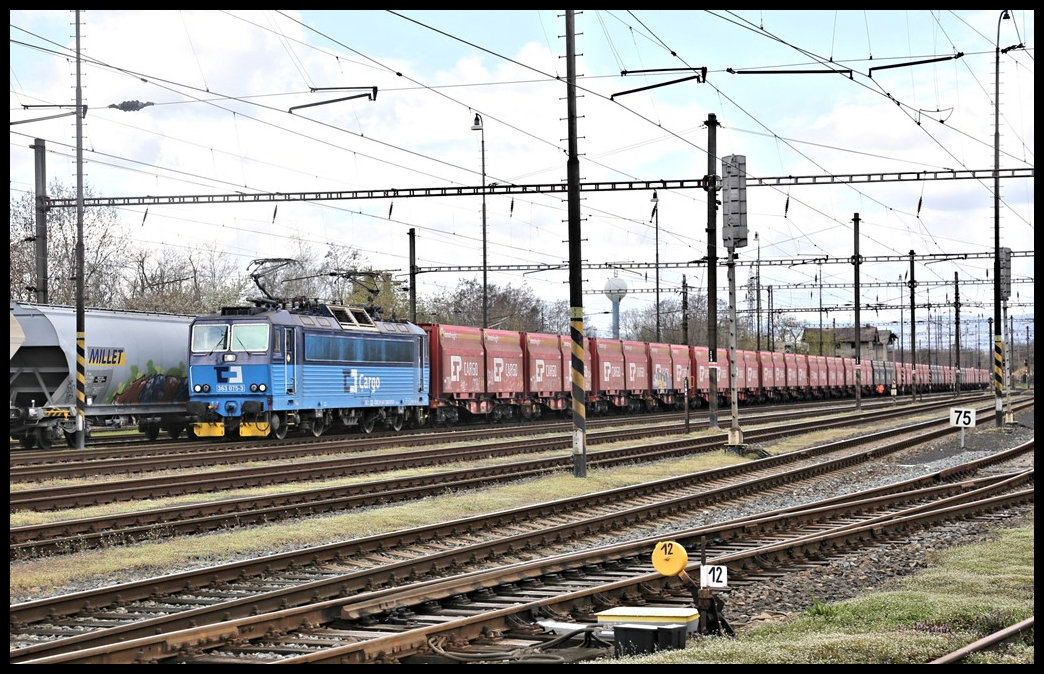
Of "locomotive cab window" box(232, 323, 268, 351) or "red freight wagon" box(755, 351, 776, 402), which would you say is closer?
"locomotive cab window" box(232, 323, 268, 351)

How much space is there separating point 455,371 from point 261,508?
2386 centimetres

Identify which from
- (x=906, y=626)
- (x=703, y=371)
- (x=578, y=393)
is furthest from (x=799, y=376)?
(x=906, y=626)

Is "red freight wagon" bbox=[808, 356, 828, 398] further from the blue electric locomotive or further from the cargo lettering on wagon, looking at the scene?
the cargo lettering on wagon

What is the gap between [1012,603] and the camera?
1045 cm

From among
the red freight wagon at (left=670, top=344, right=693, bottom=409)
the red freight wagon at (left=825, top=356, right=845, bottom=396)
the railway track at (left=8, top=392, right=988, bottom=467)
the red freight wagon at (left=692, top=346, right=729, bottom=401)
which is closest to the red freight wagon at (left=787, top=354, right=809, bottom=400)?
the red freight wagon at (left=825, top=356, right=845, bottom=396)

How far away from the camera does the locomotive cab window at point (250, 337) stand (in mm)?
29766

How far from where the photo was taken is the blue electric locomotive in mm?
29812

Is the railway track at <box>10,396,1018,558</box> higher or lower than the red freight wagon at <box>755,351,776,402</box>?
lower

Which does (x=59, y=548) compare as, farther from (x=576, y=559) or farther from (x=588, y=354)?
(x=588, y=354)

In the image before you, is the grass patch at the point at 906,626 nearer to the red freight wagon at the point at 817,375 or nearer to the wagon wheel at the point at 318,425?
the wagon wheel at the point at 318,425

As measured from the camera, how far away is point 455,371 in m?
40.4

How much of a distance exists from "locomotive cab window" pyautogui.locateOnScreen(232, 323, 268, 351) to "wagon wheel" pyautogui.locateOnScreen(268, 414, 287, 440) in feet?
6.59

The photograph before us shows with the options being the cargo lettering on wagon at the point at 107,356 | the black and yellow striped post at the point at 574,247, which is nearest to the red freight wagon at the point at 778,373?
the cargo lettering on wagon at the point at 107,356

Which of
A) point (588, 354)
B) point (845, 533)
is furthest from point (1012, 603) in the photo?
point (588, 354)
